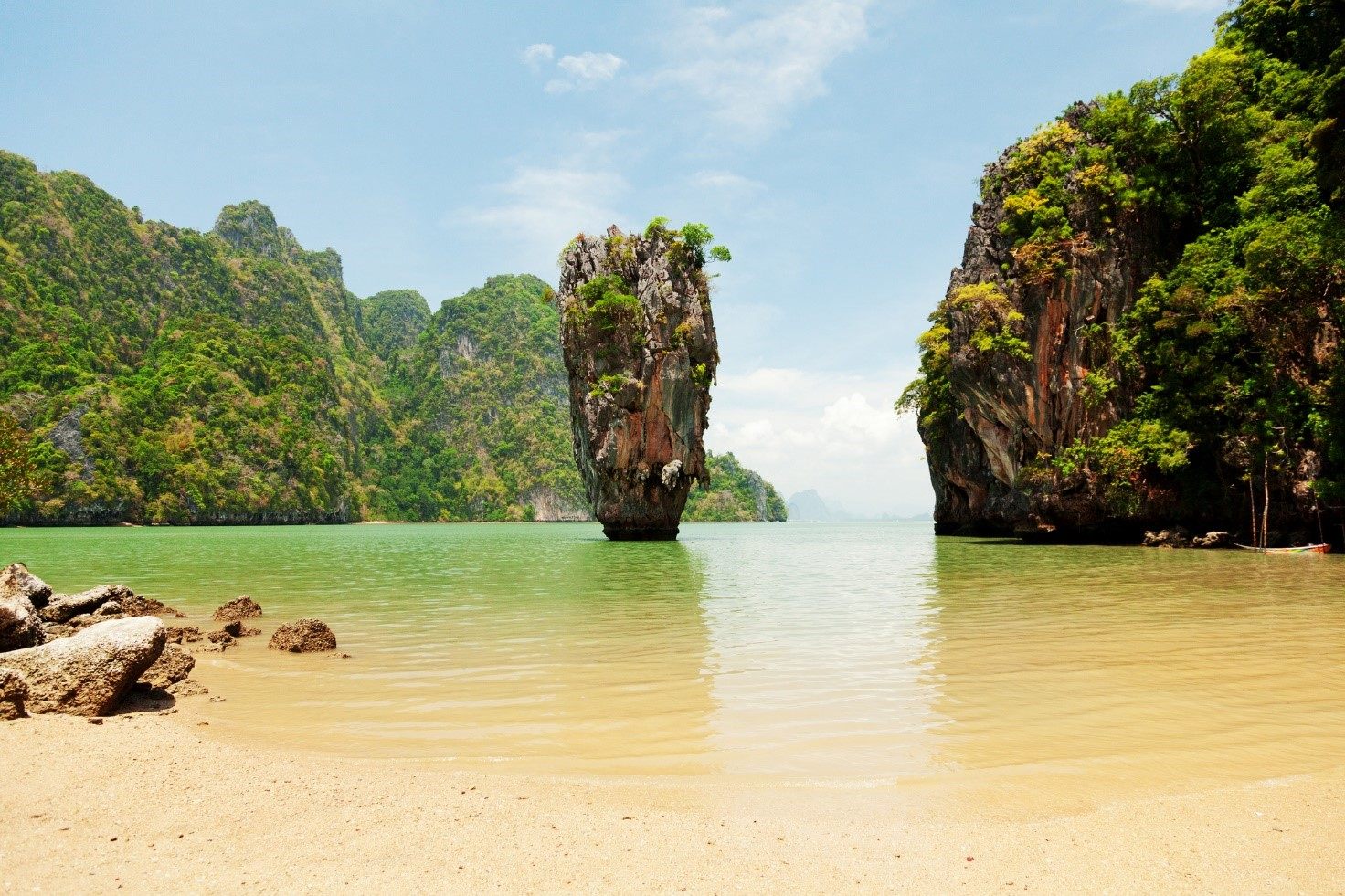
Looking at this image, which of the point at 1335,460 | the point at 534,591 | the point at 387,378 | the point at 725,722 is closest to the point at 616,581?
the point at 534,591

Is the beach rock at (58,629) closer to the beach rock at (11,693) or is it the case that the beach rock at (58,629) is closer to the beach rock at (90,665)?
the beach rock at (90,665)

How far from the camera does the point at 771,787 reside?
12.7 ft

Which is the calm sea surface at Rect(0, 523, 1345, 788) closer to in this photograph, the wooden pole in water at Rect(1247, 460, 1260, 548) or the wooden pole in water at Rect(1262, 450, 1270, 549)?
the wooden pole in water at Rect(1262, 450, 1270, 549)

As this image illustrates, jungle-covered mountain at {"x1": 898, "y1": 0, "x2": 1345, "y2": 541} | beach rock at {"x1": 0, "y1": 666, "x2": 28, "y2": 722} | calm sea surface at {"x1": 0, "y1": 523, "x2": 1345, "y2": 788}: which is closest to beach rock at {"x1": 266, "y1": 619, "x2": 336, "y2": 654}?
calm sea surface at {"x1": 0, "y1": 523, "x2": 1345, "y2": 788}

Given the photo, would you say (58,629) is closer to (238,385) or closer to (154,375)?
(238,385)

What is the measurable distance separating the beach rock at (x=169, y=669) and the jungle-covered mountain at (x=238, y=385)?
1810 centimetres

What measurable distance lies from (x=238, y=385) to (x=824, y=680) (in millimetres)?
98804

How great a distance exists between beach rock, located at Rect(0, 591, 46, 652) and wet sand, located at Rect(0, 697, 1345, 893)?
3079 mm

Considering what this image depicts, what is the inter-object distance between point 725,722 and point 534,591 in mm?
9368

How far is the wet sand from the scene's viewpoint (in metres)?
2.79

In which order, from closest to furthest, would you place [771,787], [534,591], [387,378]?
1. [771,787]
2. [534,591]
3. [387,378]

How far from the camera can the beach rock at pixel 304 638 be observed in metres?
7.99

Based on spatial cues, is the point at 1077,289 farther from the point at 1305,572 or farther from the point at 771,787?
the point at 771,787

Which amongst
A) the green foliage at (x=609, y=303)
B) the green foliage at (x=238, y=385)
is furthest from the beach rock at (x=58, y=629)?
the green foliage at (x=609, y=303)
